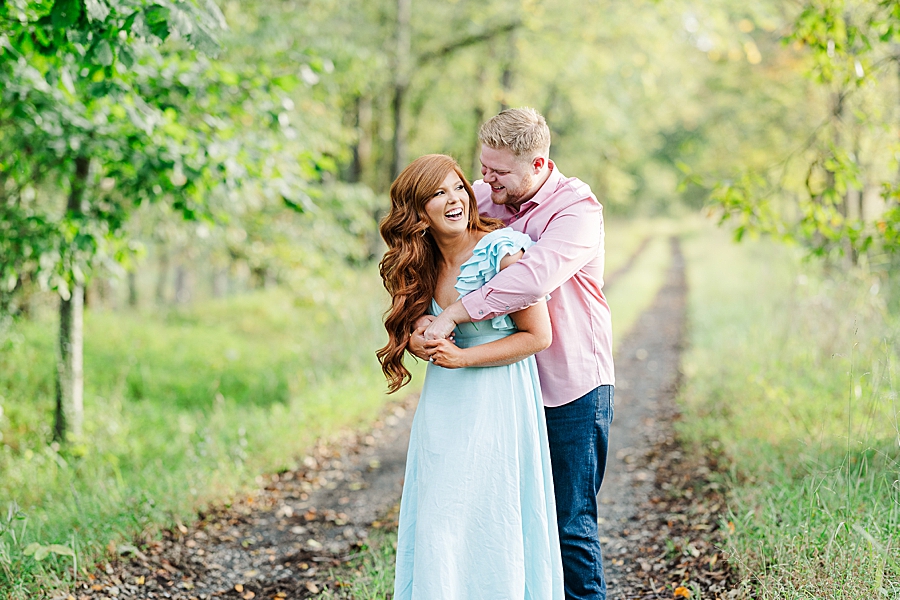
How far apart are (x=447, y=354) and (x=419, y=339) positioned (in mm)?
146

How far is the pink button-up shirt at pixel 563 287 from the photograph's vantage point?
2.45 m

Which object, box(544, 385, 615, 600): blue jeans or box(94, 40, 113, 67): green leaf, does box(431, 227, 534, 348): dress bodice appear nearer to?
box(544, 385, 615, 600): blue jeans

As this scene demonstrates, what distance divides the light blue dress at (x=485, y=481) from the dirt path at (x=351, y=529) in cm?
123

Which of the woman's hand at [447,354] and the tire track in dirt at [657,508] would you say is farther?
the tire track in dirt at [657,508]

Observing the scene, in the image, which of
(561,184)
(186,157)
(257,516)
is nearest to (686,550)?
(561,184)

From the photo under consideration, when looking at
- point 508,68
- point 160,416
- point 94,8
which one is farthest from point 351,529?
point 508,68

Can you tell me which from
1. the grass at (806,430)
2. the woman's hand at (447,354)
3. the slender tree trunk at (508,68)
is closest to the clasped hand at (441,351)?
the woman's hand at (447,354)

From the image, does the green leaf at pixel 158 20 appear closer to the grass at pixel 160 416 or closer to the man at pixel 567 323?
the man at pixel 567 323

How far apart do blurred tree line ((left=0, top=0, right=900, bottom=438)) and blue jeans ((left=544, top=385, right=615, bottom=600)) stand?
2326 mm

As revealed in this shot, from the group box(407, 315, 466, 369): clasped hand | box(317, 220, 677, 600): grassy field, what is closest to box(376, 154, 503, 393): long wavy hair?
box(407, 315, 466, 369): clasped hand

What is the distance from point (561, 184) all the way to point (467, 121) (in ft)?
54.3

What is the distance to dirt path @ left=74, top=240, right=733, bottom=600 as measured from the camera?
371 centimetres

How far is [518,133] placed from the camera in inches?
100

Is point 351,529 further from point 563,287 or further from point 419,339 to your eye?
point 563,287
